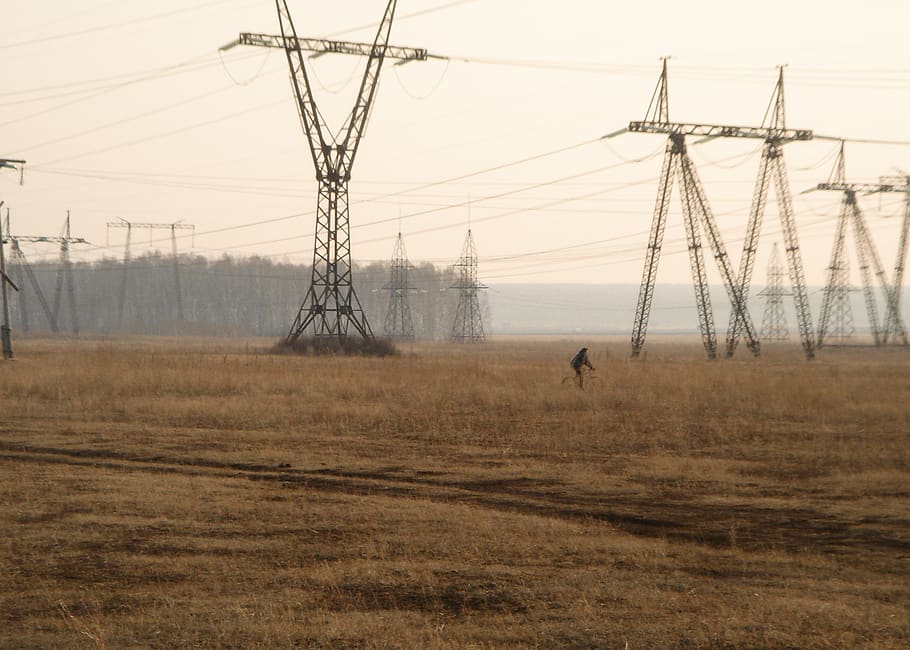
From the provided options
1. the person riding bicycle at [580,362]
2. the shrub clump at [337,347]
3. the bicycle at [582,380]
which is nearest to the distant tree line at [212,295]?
the shrub clump at [337,347]

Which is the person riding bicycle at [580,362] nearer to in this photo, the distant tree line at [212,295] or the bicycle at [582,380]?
the bicycle at [582,380]

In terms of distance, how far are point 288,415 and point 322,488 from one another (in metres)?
7.82

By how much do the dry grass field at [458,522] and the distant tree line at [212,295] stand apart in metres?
120

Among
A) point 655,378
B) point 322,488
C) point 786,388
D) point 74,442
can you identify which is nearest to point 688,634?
point 322,488

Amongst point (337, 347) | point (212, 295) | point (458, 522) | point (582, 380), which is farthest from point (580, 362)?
point (212, 295)

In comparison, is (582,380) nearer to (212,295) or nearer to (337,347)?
(337,347)

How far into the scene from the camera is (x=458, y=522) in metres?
10.6

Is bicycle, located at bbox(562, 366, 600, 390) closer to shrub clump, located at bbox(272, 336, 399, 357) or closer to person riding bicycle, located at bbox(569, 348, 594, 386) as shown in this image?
person riding bicycle, located at bbox(569, 348, 594, 386)

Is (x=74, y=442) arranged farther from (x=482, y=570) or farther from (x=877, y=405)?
(x=877, y=405)

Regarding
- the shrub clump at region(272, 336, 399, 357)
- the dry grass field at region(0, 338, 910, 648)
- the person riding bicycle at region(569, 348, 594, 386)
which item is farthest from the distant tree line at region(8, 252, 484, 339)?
the dry grass field at region(0, 338, 910, 648)

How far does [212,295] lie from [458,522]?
139 meters

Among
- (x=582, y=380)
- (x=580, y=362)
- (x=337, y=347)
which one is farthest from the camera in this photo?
(x=337, y=347)

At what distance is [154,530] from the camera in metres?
10.2

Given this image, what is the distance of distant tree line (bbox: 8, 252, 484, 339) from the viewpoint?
14212cm
